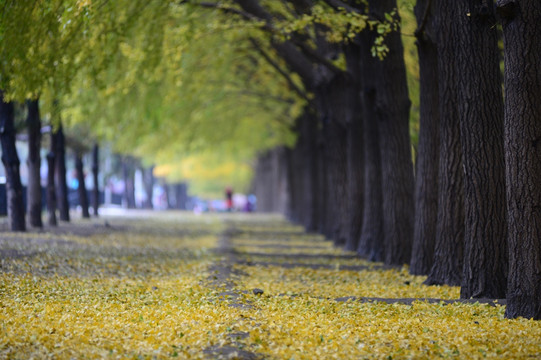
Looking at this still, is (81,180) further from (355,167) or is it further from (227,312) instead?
(227,312)

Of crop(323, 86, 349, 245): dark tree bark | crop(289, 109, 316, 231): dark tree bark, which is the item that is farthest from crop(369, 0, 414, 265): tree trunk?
crop(289, 109, 316, 231): dark tree bark

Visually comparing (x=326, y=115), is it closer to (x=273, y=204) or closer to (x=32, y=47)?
(x=32, y=47)

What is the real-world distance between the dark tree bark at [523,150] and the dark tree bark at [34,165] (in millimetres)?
16232

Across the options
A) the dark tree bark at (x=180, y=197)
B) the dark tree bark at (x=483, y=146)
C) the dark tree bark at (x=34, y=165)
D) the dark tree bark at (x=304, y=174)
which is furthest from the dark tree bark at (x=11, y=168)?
the dark tree bark at (x=180, y=197)

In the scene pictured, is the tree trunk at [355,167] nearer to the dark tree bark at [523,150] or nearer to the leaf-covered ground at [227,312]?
the leaf-covered ground at [227,312]

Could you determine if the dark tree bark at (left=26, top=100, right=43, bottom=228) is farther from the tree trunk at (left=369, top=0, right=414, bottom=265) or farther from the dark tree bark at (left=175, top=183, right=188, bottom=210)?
the dark tree bark at (left=175, top=183, right=188, bottom=210)

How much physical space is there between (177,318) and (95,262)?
22.4 ft

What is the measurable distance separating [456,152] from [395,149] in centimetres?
394

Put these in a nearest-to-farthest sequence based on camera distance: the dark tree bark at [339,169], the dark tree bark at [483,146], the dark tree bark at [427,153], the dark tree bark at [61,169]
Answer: the dark tree bark at [483,146] < the dark tree bark at [427,153] < the dark tree bark at [339,169] < the dark tree bark at [61,169]

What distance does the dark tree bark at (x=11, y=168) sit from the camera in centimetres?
2111

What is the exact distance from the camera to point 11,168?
21.1 meters

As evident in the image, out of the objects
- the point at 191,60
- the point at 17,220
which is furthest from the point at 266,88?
the point at 17,220

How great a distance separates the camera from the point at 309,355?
7727 millimetres

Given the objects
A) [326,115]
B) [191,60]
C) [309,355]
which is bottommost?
[309,355]
